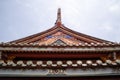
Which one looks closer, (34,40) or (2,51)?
(2,51)

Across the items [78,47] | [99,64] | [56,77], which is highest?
[78,47]

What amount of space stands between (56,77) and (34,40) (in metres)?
4.80

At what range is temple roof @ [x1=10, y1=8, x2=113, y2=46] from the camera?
34.3 ft

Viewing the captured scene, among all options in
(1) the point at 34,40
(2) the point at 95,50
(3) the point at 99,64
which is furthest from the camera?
(1) the point at 34,40

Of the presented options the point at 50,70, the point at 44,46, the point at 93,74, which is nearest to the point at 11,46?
the point at 44,46

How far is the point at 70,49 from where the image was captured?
349 inches

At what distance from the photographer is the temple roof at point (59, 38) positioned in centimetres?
1044

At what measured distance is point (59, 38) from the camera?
10.9 meters

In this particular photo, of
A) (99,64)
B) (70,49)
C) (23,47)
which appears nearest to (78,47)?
(70,49)

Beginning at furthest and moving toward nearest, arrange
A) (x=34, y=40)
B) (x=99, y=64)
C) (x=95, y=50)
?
(x=34, y=40) → (x=95, y=50) → (x=99, y=64)

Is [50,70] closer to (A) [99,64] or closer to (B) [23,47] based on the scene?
(A) [99,64]

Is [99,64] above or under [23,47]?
under

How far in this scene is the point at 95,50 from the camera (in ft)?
28.8

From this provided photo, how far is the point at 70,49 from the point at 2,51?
9.48 ft
